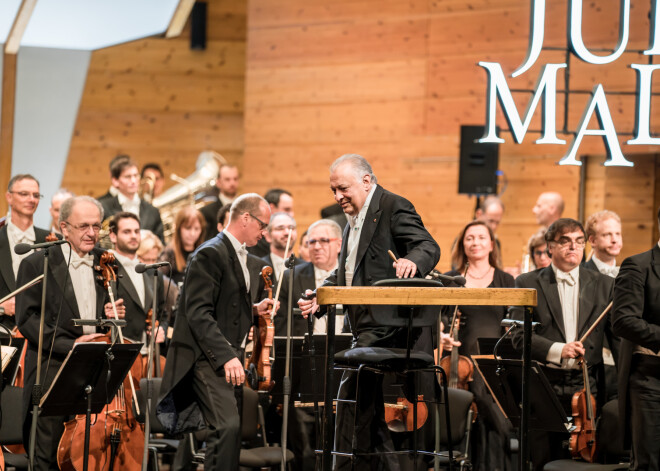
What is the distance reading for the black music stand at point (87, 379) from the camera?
4422 millimetres

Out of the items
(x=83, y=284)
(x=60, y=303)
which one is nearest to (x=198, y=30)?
(x=83, y=284)

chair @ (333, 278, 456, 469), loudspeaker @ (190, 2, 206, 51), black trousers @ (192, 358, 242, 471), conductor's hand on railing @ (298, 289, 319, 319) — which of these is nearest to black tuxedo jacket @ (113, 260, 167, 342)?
black trousers @ (192, 358, 242, 471)

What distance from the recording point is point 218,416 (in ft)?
14.7

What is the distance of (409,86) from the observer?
31.5 feet

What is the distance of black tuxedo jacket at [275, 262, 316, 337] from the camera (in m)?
5.79

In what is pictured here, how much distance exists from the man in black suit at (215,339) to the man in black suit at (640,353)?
5.79 ft

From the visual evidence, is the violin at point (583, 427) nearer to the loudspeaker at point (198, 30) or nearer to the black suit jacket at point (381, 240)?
the black suit jacket at point (381, 240)

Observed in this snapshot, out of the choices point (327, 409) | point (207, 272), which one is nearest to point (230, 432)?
point (207, 272)

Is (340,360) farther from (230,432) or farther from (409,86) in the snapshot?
(409,86)

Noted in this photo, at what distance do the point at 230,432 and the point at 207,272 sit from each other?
2.55 feet

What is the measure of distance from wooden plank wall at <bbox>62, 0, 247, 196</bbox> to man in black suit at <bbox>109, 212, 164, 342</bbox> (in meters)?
5.64

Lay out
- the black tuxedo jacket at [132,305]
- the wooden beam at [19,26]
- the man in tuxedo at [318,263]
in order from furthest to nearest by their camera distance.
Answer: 1. the wooden beam at [19,26]
2. the man in tuxedo at [318,263]
3. the black tuxedo jacket at [132,305]

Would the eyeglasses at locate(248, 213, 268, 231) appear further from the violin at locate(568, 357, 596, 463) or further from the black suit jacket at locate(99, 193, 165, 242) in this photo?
the black suit jacket at locate(99, 193, 165, 242)

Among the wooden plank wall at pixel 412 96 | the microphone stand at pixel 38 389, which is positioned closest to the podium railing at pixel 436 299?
the microphone stand at pixel 38 389
